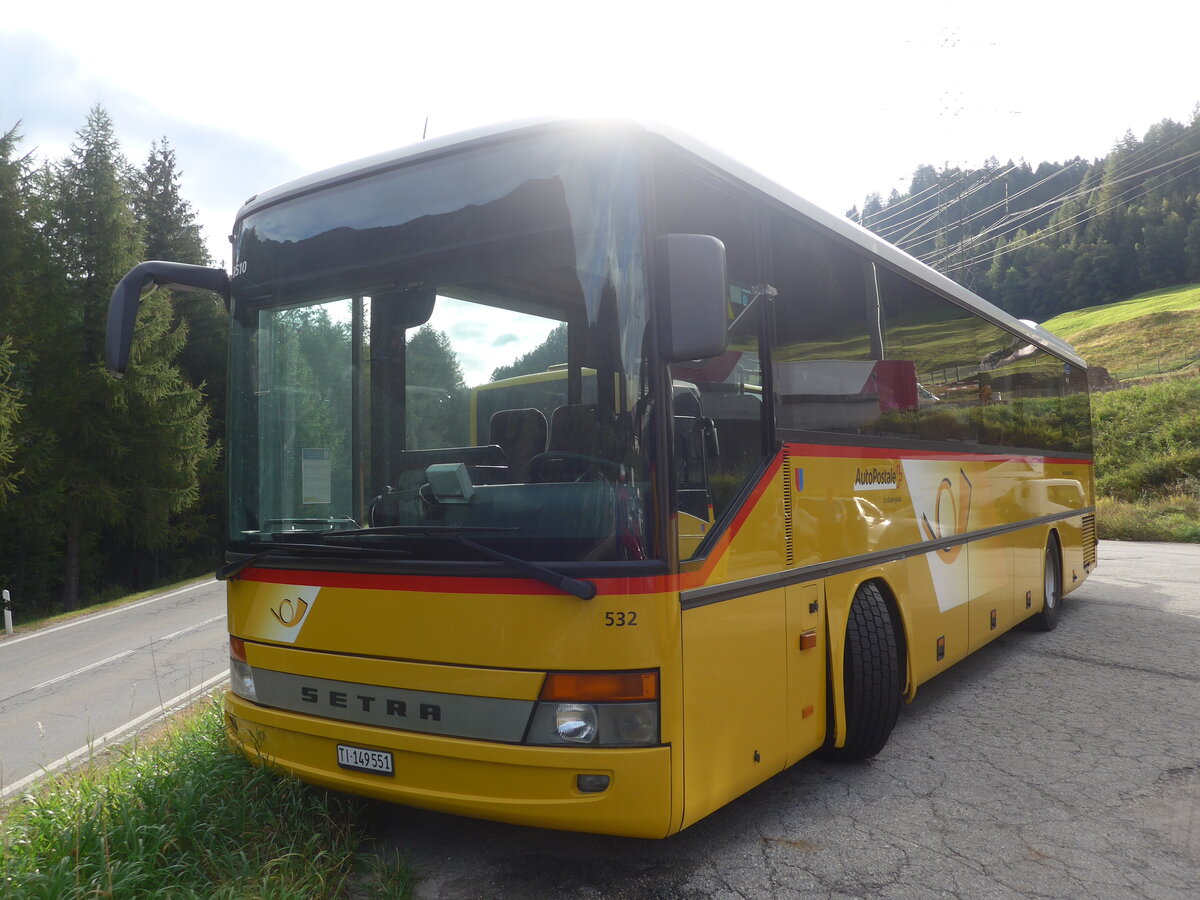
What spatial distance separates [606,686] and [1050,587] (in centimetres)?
748

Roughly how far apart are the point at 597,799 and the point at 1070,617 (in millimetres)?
8776

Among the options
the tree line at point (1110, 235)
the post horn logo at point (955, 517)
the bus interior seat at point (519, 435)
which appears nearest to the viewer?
the bus interior seat at point (519, 435)

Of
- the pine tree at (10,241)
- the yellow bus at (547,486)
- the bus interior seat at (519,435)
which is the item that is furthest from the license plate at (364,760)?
the pine tree at (10,241)

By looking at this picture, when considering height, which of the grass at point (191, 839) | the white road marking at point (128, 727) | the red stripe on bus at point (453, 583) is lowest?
the white road marking at point (128, 727)

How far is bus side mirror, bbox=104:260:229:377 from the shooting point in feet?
12.6

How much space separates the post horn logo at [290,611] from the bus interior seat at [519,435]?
1.12m

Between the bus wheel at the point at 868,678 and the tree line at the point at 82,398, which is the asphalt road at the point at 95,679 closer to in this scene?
the bus wheel at the point at 868,678

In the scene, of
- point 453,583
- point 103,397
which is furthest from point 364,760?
point 103,397

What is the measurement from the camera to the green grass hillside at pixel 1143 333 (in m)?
48.3

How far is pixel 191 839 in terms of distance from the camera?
3.78 meters

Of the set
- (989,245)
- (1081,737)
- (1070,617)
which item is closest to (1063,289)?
(989,245)

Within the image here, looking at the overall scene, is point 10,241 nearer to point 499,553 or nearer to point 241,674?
point 241,674

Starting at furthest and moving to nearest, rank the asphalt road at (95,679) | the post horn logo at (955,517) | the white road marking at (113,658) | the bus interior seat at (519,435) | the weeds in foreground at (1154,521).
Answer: the weeds in foreground at (1154,521)
the white road marking at (113,658)
the asphalt road at (95,679)
the post horn logo at (955,517)
the bus interior seat at (519,435)

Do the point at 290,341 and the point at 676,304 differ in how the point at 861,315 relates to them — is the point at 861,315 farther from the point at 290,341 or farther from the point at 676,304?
the point at 290,341
